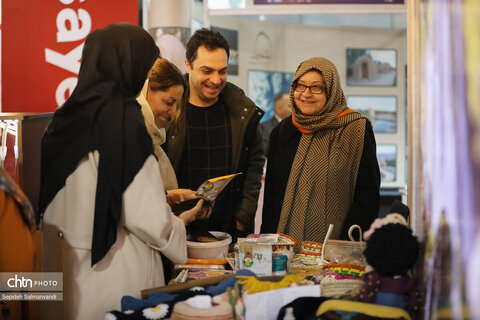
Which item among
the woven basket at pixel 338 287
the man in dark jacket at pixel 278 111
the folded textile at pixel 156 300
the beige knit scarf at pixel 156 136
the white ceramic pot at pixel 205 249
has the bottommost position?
the folded textile at pixel 156 300

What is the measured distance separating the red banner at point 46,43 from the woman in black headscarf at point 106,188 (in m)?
3.23

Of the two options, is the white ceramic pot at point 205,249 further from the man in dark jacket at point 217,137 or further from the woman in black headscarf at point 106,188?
the man in dark jacket at point 217,137

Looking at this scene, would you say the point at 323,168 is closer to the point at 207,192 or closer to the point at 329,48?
the point at 207,192

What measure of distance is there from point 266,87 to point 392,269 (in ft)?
19.0

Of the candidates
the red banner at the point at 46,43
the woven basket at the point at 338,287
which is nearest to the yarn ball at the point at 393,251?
the woven basket at the point at 338,287

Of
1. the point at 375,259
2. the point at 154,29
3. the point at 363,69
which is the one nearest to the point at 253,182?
the point at 375,259

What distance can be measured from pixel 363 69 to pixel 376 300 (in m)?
6.21

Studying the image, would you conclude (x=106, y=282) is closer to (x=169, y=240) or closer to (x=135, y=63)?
(x=169, y=240)

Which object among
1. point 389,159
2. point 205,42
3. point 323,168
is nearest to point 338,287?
point 323,168

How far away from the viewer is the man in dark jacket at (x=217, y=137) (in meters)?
3.40

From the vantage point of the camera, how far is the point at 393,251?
185 cm

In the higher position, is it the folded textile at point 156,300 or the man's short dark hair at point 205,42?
the man's short dark hair at point 205,42

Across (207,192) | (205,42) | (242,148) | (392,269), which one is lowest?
(392,269)

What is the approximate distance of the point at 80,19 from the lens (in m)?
5.34
